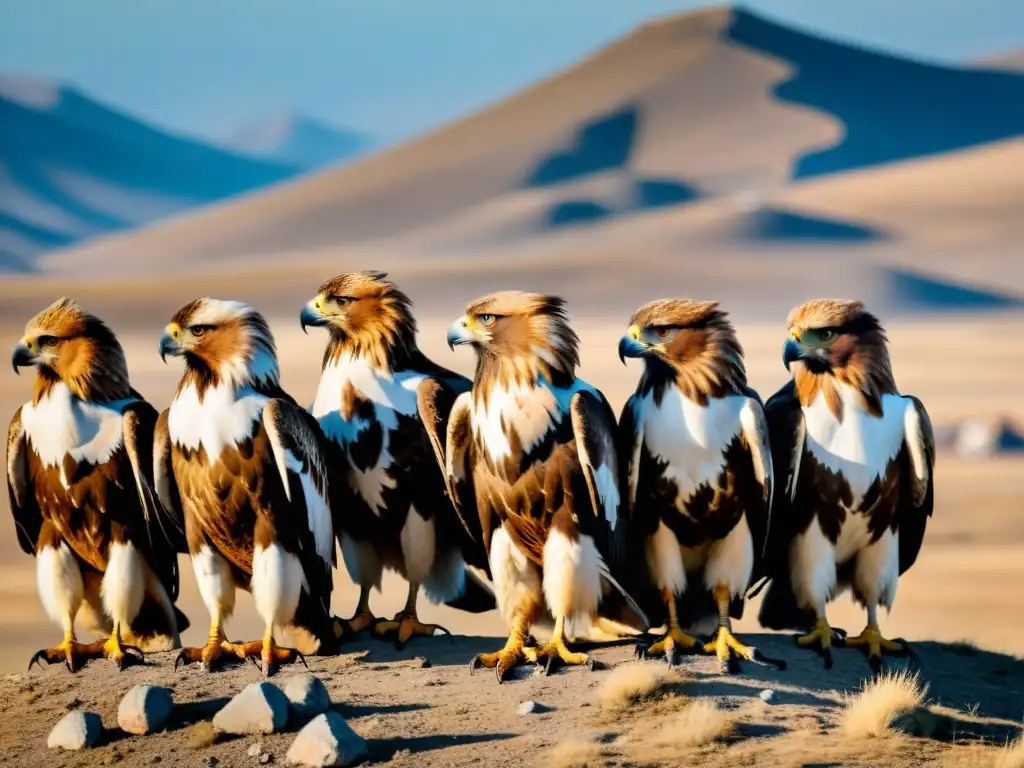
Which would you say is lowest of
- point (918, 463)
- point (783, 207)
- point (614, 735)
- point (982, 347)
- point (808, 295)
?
point (614, 735)

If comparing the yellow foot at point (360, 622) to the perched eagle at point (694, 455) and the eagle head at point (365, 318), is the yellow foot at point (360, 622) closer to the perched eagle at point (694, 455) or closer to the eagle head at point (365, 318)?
the eagle head at point (365, 318)

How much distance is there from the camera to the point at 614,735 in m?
7.75

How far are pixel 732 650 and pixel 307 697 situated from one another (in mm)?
2307

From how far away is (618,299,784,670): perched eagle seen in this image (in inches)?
336

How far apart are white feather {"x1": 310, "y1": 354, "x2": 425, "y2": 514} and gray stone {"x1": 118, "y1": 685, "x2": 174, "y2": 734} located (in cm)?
171

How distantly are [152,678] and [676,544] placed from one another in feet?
9.49

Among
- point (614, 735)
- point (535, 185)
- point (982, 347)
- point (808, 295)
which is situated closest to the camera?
point (614, 735)

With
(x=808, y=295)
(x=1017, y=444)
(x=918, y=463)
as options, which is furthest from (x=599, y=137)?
(x=918, y=463)

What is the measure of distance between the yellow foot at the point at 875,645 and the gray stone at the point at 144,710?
152 inches

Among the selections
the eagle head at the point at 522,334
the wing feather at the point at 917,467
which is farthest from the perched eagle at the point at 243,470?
the wing feather at the point at 917,467

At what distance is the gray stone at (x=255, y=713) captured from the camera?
7.91m

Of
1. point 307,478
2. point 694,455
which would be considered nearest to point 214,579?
point 307,478

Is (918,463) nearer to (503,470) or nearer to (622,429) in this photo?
(622,429)

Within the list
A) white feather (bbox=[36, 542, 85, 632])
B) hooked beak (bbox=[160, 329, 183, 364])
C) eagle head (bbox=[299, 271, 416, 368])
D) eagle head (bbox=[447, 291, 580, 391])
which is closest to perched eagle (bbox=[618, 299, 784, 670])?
eagle head (bbox=[447, 291, 580, 391])
